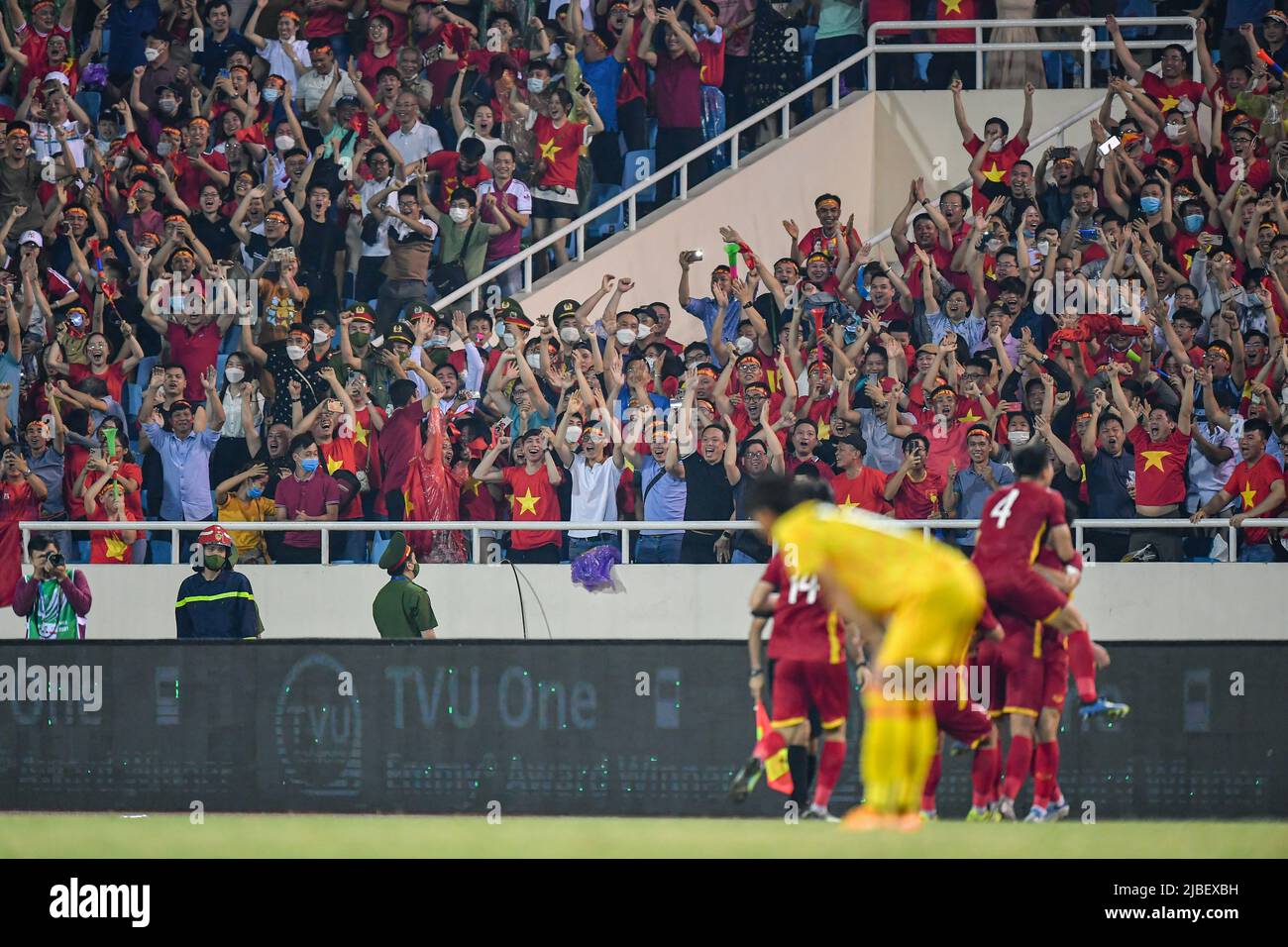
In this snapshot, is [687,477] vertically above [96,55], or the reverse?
[96,55]

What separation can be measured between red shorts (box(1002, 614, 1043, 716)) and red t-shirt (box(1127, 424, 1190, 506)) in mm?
4870

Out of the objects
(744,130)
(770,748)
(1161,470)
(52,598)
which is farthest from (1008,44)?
(52,598)

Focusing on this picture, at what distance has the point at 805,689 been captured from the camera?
12.4 m

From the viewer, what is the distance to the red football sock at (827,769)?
1255 centimetres

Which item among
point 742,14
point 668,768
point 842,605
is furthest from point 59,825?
point 742,14

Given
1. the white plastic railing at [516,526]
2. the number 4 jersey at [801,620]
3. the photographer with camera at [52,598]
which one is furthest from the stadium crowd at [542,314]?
the number 4 jersey at [801,620]

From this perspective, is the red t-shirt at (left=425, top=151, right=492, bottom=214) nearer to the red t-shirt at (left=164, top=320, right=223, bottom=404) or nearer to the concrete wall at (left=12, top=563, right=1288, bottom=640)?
the red t-shirt at (left=164, top=320, right=223, bottom=404)

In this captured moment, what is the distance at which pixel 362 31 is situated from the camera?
22.0 metres

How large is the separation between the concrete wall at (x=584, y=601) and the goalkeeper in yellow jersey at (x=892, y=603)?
20.8 feet

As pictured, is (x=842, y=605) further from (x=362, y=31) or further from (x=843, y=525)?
(x=362, y=31)

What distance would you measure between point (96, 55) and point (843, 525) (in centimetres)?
1543

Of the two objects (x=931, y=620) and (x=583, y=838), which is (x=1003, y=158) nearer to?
(x=583, y=838)

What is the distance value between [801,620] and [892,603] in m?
2.60

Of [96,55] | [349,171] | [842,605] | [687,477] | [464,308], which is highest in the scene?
[96,55]
